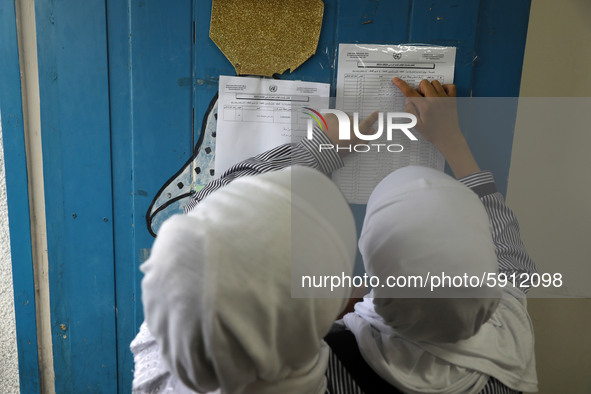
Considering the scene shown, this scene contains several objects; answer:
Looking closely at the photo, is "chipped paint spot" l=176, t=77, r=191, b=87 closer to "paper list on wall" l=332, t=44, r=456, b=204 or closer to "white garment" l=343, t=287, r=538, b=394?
"paper list on wall" l=332, t=44, r=456, b=204

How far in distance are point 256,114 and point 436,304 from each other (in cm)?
70

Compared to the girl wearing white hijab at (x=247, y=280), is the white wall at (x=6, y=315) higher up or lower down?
lower down

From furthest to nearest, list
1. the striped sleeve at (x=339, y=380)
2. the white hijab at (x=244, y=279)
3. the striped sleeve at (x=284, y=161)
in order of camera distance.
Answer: the striped sleeve at (x=284, y=161) → the striped sleeve at (x=339, y=380) → the white hijab at (x=244, y=279)

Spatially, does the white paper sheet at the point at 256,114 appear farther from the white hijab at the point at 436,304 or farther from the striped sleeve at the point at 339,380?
the striped sleeve at the point at 339,380

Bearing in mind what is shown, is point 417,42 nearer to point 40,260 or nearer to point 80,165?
point 80,165

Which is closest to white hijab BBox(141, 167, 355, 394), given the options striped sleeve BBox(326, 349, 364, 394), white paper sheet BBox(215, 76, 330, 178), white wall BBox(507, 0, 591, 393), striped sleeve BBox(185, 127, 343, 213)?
striped sleeve BBox(326, 349, 364, 394)

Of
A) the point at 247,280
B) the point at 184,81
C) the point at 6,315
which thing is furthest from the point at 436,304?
the point at 6,315

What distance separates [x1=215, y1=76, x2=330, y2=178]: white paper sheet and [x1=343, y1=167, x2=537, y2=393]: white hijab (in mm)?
499

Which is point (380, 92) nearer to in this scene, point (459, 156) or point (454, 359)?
point (459, 156)

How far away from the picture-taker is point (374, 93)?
98cm

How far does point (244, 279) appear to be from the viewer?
34cm

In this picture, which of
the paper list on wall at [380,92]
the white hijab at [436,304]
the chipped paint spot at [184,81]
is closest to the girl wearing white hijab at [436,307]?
the white hijab at [436,304]

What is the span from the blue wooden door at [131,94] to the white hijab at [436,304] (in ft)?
1.70

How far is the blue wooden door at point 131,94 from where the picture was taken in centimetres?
95
